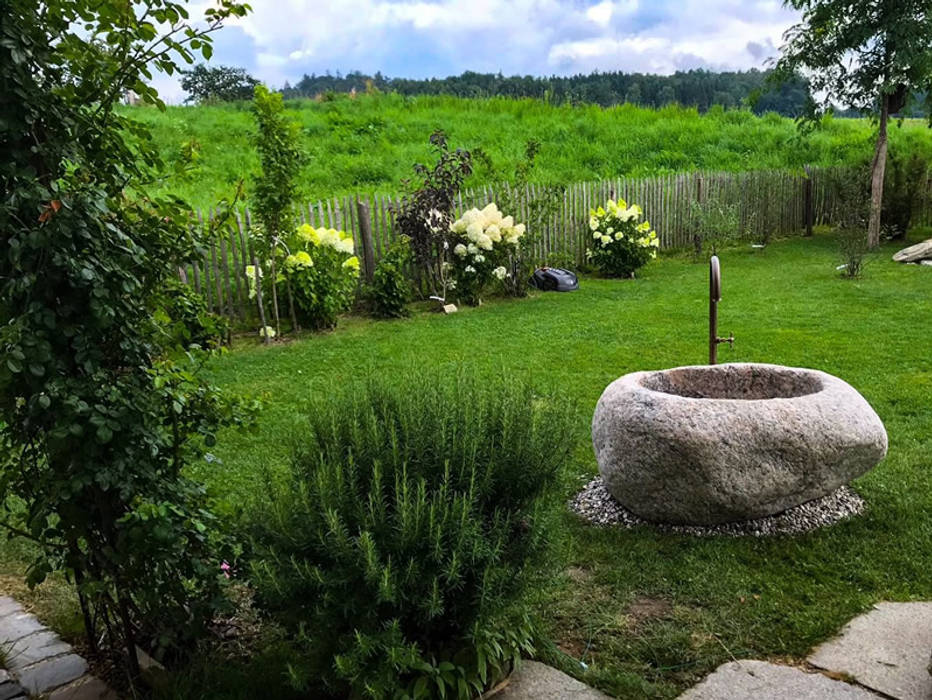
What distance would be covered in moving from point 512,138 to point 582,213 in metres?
6.80

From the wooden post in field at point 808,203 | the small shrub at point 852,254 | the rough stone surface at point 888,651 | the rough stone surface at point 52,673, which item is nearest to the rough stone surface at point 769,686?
the rough stone surface at point 888,651

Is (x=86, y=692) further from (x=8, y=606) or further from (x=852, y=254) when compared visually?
(x=852, y=254)

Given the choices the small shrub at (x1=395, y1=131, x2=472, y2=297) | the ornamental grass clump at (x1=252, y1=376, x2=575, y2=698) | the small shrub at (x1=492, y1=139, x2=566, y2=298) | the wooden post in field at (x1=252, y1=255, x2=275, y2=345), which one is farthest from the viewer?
the small shrub at (x1=492, y1=139, x2=566, y2=298)

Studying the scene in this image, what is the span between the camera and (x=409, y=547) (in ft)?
7.39

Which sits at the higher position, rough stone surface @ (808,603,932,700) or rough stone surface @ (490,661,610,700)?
rough stone surface @ (490,661,610,700)

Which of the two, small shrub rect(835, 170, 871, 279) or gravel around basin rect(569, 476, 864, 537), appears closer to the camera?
gravel around basin rect(569, 476, 864, 537)

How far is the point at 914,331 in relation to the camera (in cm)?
798

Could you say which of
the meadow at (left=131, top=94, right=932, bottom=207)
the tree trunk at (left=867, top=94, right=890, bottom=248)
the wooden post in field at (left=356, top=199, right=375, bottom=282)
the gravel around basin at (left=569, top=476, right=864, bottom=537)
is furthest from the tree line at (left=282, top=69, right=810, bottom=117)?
the gravel around basin at (left=569, top=476, right=864, bottom=537)

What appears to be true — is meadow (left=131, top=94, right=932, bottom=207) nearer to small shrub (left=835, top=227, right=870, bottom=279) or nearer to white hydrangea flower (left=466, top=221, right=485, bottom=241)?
white hydrangea flower (left=466, top=221, right=485, bottom=241)

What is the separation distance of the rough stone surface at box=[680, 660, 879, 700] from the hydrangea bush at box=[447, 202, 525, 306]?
833 cm

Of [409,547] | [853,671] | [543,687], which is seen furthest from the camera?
[853,671]

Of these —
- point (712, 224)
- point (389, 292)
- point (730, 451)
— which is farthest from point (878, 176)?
point (730, 451)

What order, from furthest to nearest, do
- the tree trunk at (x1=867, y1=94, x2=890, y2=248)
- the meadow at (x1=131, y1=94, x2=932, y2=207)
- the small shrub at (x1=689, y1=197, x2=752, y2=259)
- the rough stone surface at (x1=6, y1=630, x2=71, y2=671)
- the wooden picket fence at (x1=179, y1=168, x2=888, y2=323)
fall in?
the meadow at (x1=131, y1=94, x2=932, y2=207) → the small shrub at (x1=689, y1=197, x2=752, y2=259) → the tree trunk at (x1=867, y1=94, x2=890, y2=248) → the wooden picket fence at (x1=179, y1=168, x2=888, y2=323) → the rough stone surface at (x1=6, y1=630, x2=71, y2=671)

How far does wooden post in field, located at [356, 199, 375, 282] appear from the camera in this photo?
1058cm
